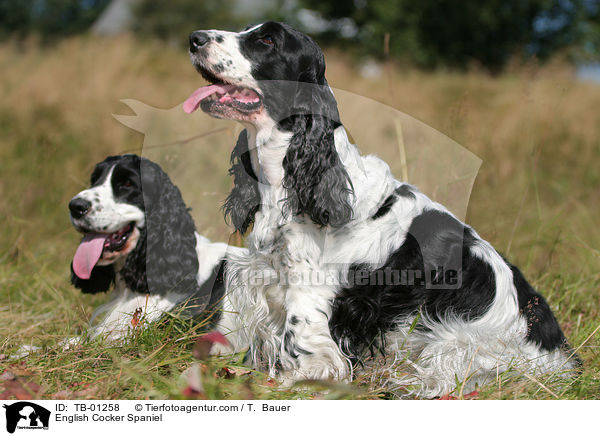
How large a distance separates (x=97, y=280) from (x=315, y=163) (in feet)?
5.87

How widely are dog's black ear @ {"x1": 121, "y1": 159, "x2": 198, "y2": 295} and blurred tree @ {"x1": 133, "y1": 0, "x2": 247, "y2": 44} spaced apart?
40.4ft

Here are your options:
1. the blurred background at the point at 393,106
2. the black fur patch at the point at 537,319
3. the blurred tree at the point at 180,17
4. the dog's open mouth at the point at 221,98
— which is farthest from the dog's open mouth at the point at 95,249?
the blurred tree at the point at 180,17

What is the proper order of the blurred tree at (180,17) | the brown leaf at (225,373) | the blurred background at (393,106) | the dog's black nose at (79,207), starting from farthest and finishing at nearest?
the blurred tree at (180,17) → the blurred background at (393,106) → the dog's black nose at (79,207) → the brown leaf at (225,373)

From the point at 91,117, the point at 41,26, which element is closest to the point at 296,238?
the point at 91,117

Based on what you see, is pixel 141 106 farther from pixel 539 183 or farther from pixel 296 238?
pixel 539 183

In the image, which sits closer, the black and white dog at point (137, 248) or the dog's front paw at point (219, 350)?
the dog's front paw at point (219, 350)

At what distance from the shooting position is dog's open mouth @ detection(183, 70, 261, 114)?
2346 mm

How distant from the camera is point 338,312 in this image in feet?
8.12

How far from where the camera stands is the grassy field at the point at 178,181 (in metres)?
2.50

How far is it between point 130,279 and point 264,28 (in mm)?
1762

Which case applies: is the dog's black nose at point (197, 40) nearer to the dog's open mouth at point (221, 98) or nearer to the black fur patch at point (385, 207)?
the dog's open mouth at point (221, 98)
